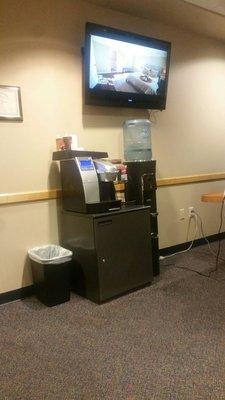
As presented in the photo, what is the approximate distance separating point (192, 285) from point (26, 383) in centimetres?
166

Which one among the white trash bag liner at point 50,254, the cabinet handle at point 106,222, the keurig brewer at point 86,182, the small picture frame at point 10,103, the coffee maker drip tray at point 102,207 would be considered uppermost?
the small picture frame at point 10,103

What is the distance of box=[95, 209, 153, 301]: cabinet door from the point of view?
2504mm

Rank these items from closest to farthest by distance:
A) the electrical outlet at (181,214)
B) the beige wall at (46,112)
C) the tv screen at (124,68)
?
the beige wall at (46,112) < the tv screen at (124,68) < the electrical outlet at (181,214)

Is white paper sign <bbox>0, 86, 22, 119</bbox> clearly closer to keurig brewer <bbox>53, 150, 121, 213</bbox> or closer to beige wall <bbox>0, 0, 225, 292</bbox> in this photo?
beige wall <bbox>0, 0, 225, 292</bbox>

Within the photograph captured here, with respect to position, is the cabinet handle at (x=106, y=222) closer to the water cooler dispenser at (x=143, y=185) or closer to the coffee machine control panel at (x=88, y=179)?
the coffee machine control panel at (x=88, y=179)

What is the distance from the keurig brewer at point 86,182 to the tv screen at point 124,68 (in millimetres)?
671

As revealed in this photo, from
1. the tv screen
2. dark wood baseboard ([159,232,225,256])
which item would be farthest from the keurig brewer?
dark wood baseboard ([159,232,225,256])

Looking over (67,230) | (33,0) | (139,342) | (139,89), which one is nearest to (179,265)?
(67,230)

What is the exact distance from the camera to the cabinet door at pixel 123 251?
2504 mm

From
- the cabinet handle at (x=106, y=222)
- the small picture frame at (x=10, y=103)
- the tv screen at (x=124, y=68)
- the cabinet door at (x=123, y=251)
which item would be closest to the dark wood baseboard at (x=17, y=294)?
the cabinet door at (x=123, y=251)

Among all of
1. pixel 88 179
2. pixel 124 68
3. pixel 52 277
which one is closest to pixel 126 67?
pixel 124 68

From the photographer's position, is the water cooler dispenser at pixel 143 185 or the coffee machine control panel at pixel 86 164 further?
the water cooler dispenser at pixel 143 185

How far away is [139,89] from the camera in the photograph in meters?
3.20

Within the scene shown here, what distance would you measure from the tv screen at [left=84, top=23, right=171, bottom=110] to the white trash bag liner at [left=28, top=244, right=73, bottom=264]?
4.55 feet
